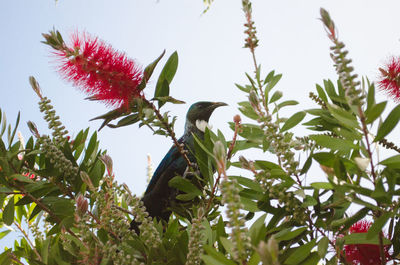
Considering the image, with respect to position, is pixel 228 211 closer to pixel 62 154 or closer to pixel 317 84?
pixel 62 154

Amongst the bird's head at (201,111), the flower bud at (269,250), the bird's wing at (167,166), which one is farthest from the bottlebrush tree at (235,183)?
the bird's head at (201,111)

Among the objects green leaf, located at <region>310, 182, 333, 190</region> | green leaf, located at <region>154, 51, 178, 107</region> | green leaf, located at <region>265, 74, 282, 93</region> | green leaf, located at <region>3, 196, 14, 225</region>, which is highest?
green leaf, located at <region>154, 51, 178, 107</region>

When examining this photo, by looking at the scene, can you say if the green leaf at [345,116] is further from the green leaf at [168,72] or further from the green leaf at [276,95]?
the green leaf at [168,72]

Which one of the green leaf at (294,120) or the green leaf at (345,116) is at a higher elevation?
the green leaf at (294,120)

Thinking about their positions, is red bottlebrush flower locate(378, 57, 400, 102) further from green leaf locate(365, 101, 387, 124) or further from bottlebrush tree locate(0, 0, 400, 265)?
green leaf locate(365, 101, 387, 124)

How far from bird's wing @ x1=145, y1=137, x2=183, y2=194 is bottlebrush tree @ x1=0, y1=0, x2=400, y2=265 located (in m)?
0.32

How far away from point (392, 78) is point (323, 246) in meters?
0.68

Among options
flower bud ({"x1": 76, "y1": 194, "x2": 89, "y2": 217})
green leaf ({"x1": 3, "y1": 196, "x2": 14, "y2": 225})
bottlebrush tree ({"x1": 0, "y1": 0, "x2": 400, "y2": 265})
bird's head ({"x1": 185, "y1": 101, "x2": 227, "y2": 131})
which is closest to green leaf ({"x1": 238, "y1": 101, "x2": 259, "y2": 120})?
bottlebrush tree ({"x1": 0, "y1": 0, "x2": 400, "y2": 265})

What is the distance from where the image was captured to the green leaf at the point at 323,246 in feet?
2.94

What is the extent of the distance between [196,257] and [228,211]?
0.24 metres

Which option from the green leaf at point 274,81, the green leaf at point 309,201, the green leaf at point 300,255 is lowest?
the green leaf at point 300,255

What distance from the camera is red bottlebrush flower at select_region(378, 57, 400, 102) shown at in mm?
1346

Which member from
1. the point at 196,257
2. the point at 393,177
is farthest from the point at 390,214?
the point at 196,257

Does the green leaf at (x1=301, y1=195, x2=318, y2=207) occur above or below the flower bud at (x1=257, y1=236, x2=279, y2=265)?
above
